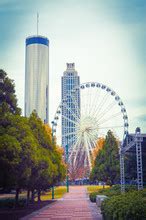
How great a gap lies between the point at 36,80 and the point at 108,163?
11561 cm

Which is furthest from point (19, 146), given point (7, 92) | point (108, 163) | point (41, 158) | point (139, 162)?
point (108, 163)

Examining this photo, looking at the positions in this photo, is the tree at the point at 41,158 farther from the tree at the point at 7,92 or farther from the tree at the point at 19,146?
the tree at the point at 7,92

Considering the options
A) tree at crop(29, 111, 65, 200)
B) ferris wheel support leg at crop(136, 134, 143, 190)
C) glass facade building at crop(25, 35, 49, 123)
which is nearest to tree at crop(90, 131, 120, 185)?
tree at crop(29, 111, 65, 200)

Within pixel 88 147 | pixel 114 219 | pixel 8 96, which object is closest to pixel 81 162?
pixel 88 147

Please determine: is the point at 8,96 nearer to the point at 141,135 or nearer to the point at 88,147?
the point at 141,135

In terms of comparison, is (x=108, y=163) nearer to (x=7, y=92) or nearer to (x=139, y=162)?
(x=139, y=162)

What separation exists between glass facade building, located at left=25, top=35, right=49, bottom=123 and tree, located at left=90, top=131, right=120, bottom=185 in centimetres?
10653

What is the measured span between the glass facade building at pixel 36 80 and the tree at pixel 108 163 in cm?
10653

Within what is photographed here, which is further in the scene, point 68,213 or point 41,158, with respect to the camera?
point 41,158

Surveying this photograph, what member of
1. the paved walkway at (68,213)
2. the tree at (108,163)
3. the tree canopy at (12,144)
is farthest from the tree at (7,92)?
the tree at (108,163)

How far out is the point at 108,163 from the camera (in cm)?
4028

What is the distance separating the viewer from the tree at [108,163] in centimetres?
3991

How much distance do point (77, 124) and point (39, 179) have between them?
27959 mm

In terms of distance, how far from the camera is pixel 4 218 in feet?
58.2
